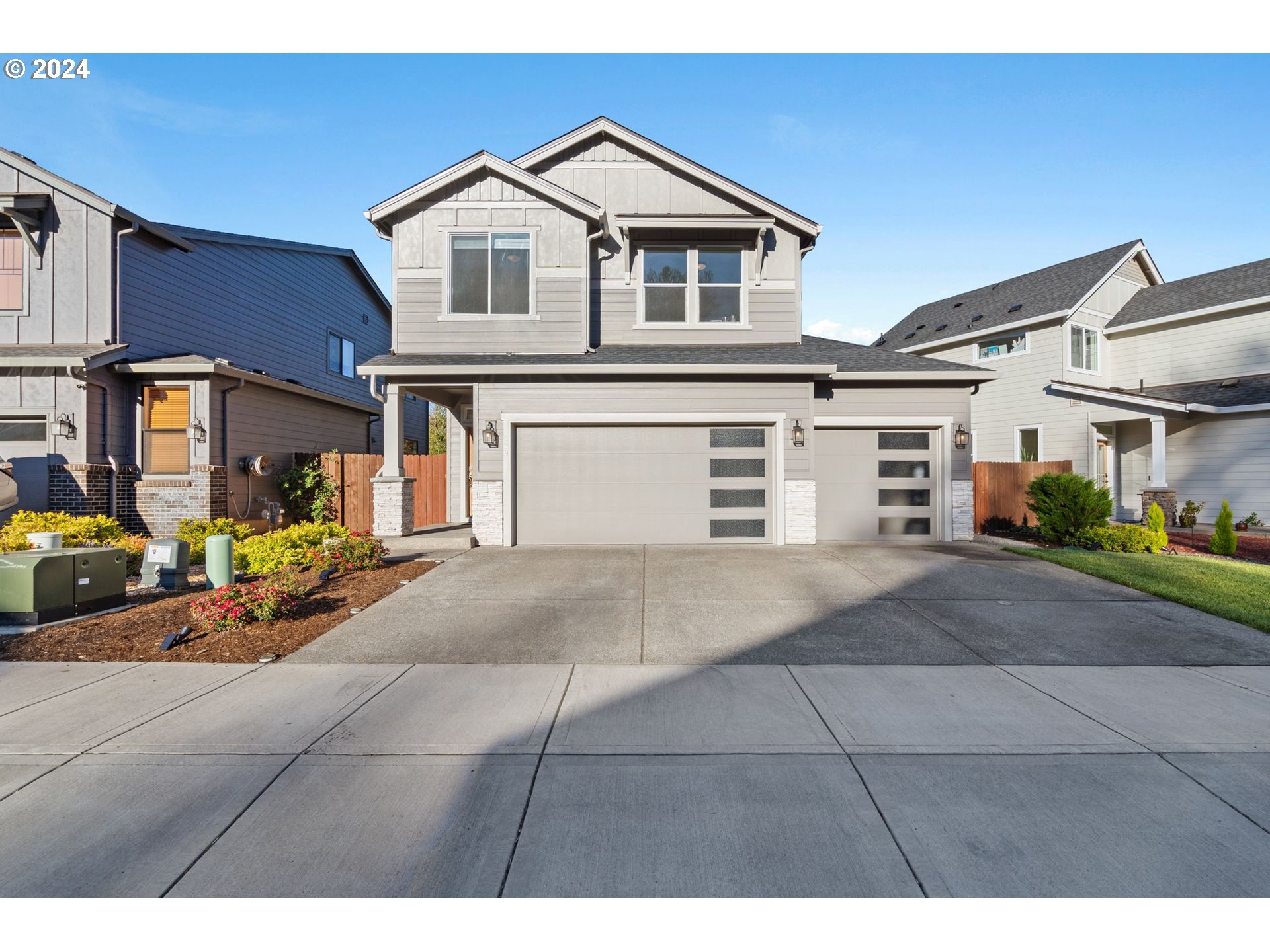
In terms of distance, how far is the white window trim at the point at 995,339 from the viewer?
64.1 feet

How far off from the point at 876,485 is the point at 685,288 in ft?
17.9

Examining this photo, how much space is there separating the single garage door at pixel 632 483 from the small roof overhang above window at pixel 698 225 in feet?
11.4

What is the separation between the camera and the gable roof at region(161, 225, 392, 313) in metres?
14.8

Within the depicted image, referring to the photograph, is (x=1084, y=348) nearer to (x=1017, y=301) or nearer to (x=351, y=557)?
(x=1017, y=301)

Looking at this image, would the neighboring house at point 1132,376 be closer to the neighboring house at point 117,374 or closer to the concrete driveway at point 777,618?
the concrete driveway at point 777,618

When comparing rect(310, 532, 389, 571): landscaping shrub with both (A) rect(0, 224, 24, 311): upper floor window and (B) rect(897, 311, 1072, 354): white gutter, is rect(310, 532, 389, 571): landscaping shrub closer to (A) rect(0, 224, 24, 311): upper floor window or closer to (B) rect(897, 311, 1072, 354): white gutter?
(A) rect(0, 224, 24, 311): upper floor window

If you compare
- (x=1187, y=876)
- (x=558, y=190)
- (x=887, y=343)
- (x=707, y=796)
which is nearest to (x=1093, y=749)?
(x=1187, y=876)

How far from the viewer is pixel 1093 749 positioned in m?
3.96

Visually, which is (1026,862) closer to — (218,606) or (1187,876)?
(1187,876)

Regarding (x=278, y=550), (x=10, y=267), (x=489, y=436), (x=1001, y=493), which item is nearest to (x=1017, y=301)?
(x=1001, y=493)

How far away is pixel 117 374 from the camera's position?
40.9 feet

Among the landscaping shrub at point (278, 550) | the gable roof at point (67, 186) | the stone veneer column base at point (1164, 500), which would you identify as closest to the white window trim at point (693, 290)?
the landscaping shrub at point (278, 550)

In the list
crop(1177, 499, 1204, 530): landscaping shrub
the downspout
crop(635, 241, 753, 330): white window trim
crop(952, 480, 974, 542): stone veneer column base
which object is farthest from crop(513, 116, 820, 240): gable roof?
crop(1177, 499, 1204, 530): landscaping shrub

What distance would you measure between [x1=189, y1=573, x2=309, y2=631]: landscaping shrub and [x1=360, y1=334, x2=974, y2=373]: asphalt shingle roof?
17.8 ft
